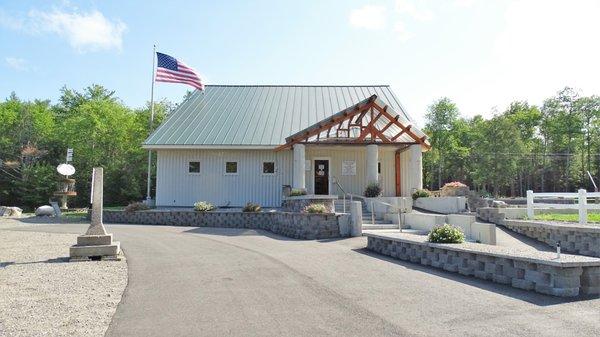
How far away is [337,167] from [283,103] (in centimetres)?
663

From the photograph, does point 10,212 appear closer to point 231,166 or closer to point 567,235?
point 231,166

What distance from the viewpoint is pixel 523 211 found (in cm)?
1584

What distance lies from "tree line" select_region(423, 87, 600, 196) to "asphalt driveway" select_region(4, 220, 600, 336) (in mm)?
42709

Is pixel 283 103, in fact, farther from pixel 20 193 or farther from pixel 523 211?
pixel 20 193

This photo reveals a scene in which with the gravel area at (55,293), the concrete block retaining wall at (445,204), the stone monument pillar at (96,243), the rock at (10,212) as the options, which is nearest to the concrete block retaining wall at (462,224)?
the concrete block retaining wall at (445,204)

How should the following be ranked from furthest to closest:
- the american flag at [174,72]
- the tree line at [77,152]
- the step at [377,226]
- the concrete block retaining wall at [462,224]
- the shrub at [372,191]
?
1. the tree line at [77,152]
2. the american flag at [174,72]
3. the shrub at [372,191]
4. the step at [377,226]
5. the concrete block retaining wall at [462,224]

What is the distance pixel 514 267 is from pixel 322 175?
611 inches

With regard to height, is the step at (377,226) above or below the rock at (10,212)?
below

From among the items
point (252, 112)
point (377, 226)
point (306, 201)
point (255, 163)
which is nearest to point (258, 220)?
point (306, 201)

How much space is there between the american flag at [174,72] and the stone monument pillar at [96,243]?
46.5ft

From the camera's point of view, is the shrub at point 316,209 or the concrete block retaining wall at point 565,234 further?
the shrub at point 316,209

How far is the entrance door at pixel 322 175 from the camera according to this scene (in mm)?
22656

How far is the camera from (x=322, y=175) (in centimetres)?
2266

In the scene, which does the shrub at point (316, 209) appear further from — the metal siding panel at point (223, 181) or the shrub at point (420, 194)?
the metal siding panel at point (223, 181)
